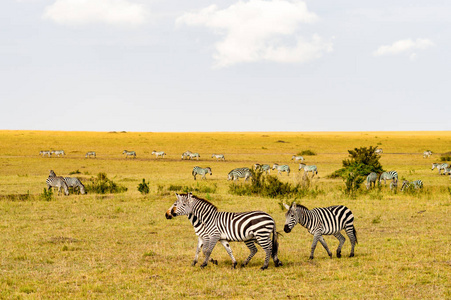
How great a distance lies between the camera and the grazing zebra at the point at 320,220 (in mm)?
10398

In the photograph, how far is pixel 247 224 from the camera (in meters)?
9.62

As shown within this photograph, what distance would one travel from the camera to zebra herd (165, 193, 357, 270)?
9.63 metres

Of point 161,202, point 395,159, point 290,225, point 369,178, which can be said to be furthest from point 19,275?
point 395,159

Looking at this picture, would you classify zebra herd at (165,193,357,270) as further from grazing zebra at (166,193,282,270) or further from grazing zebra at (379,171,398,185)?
grazing zebra at (379,171,398,185)

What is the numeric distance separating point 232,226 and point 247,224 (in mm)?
329

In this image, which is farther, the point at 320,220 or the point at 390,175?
the point at 390,175

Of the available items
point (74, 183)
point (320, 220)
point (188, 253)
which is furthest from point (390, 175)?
point (188, 253)

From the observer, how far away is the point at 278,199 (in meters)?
22.1

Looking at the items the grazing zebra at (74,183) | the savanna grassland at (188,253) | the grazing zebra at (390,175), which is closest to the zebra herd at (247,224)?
the savanna grassland at (188,253)

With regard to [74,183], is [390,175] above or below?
above

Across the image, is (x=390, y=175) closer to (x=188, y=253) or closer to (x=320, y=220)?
(x=320, y=220)

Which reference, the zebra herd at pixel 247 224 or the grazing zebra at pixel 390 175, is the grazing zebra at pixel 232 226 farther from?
the grazing zebra at pixel 390 175

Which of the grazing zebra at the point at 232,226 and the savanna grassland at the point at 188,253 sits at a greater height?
the grazing zebra at the point at 232,226

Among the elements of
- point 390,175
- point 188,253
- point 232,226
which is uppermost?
point 232,226
